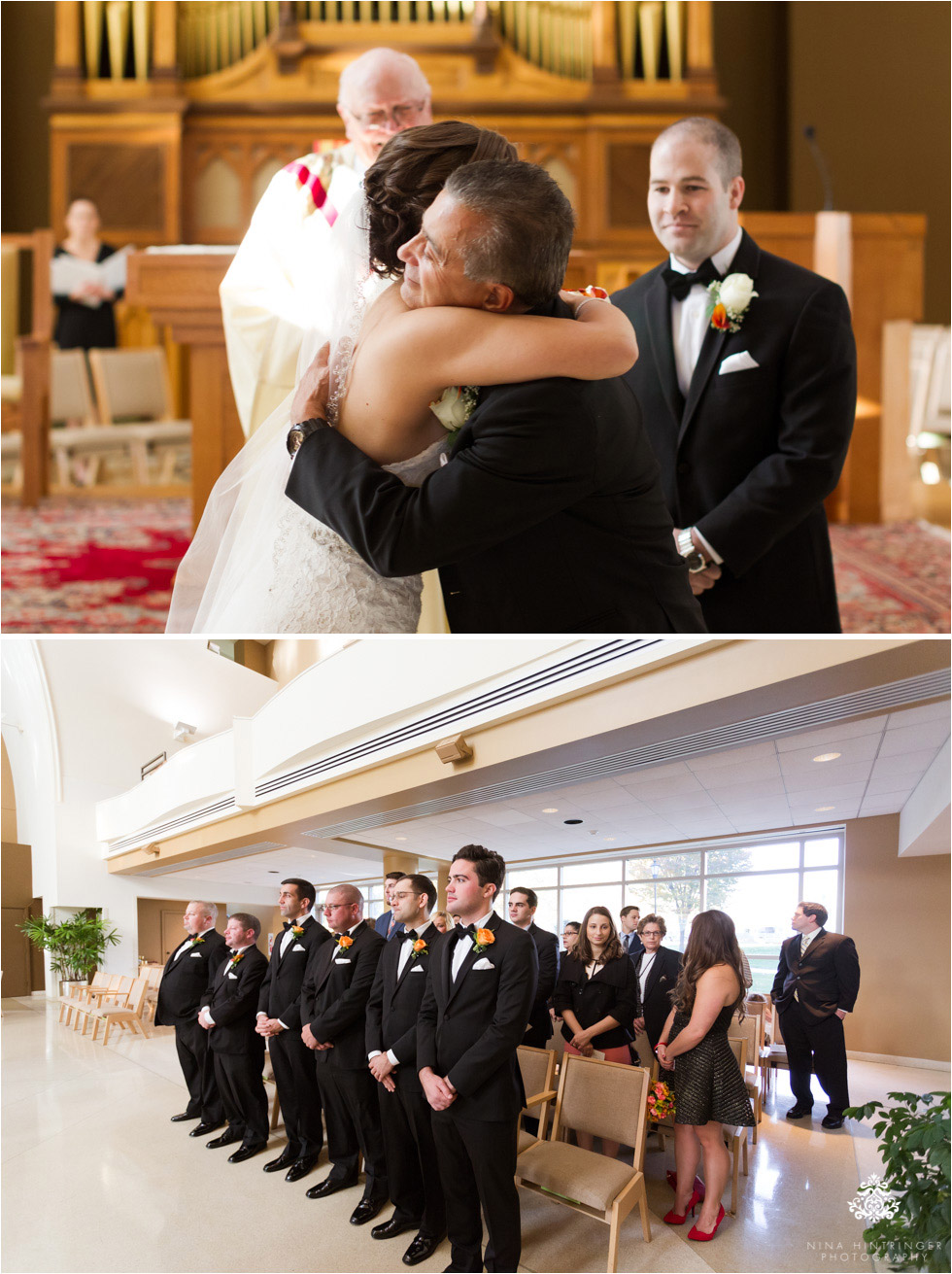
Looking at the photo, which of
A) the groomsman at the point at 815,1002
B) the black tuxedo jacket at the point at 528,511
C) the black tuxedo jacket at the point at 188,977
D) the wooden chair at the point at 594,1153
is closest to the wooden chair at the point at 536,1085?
the wooden chair at the point at 594,1153

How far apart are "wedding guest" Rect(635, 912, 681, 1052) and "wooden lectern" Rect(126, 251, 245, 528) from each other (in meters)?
2.25

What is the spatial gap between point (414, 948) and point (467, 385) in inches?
97.3

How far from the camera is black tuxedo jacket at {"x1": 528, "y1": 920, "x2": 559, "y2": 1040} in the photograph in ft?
13.2

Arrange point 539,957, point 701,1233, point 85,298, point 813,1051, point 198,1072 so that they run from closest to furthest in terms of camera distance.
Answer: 1. point 701,1233
2. point 813,1051
3. point 198,1072
4. point 539,957
5. point 85,298

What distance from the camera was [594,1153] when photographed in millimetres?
3400

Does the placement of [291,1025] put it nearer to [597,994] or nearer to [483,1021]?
[597,994]

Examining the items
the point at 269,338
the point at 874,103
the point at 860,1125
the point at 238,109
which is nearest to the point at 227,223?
the point at 238,109

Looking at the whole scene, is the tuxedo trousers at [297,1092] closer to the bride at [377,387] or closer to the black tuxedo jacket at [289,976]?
the black tuxedo jacket at [289,976]

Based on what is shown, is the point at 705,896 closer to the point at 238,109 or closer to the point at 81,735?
the point at 81,735

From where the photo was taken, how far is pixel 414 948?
3762 mm

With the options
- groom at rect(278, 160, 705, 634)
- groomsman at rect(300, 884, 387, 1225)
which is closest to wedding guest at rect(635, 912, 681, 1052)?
groomsman at rect(300, 884, 387, 1225)

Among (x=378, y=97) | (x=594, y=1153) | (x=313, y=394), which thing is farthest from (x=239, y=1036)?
(x=378, y=97)

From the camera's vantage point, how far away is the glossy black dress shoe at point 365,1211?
11.4 feet

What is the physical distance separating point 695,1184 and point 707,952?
70 cm
